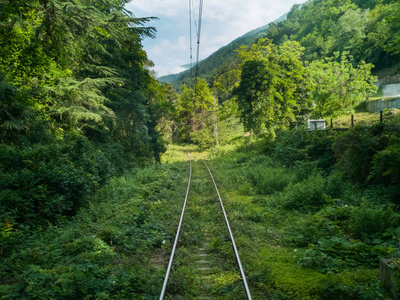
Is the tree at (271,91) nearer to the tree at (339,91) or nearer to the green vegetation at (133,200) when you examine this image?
the green vegetation at (133,200)

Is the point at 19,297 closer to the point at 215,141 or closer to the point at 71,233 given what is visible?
the point at 71,233

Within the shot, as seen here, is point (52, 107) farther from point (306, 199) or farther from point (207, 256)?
point (306, 199)

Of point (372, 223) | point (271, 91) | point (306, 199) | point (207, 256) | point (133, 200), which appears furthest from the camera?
point (271, 91)

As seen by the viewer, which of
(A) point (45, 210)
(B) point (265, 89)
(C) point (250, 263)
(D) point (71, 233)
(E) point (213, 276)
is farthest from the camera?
(B) point (265, 89)

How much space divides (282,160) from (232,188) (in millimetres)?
5342

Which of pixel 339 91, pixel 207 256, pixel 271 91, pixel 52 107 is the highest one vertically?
pixel 339 91

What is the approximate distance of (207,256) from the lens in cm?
643

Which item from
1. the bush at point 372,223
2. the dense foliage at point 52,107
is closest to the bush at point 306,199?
the bush at point 372,223

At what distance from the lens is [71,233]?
699cm

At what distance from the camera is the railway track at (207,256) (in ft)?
16.2

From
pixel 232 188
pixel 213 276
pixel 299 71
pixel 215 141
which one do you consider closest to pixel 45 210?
pixel 213 276

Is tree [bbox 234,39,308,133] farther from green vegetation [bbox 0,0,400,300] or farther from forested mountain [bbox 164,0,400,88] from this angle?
forested mountain [bbox 164,0,400,88]

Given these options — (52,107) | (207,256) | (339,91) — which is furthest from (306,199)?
(339,91)

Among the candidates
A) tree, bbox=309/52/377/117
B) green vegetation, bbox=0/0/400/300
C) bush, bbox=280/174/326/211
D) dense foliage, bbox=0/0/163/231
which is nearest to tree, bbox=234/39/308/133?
green vegetation, bbox=0/0/400/300
